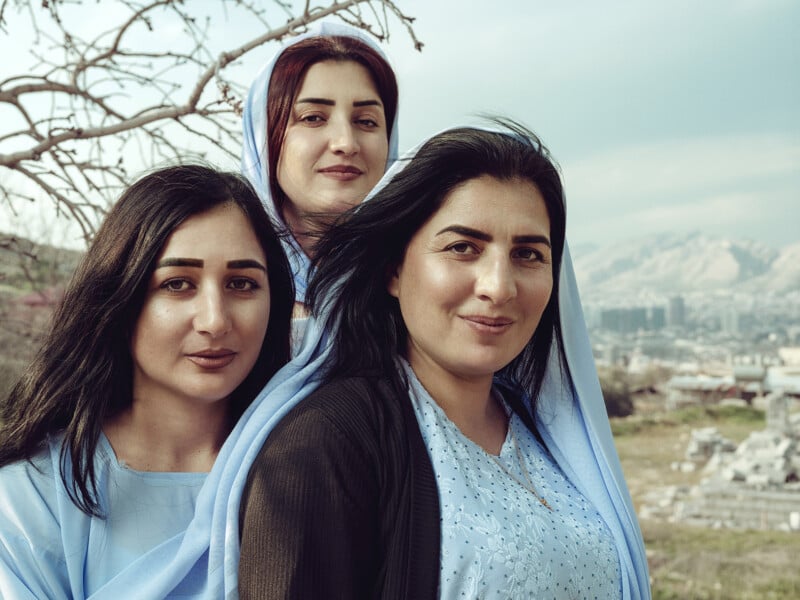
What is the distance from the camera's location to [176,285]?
1.74 metres

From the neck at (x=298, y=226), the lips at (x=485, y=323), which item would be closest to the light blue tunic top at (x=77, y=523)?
the lips at (x=485, y=323)

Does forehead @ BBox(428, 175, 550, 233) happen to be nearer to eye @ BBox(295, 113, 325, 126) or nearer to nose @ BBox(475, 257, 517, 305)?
nose @ BBox(475, 257, 517, 305)

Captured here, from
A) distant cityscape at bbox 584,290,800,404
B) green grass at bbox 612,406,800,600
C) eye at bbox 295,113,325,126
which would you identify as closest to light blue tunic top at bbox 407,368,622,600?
eye at bbox 295,113,325,126

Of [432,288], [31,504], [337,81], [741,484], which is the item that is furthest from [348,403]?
[741,484]

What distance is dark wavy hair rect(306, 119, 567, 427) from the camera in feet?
5.42

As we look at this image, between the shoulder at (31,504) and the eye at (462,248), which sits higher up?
the eye at (462,248)

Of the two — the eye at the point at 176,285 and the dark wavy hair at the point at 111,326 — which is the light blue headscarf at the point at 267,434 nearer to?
the dark wavy hair at the point at 111,326

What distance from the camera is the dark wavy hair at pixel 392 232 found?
1653 mm

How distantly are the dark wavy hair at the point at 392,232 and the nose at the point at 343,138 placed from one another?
0.72 metres

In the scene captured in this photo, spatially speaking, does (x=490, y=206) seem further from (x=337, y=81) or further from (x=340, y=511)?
(x=337, y=81)

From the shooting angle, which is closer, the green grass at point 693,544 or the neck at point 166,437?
the neck at point 166,437

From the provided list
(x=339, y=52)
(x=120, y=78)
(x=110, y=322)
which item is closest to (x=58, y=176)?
(x=120, y=78)

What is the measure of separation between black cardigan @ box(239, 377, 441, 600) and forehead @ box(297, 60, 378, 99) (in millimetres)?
1324

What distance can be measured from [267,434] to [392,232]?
445 millimetres
